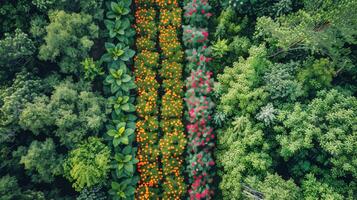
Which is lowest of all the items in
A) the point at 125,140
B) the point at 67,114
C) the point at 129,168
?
the point at 129,168

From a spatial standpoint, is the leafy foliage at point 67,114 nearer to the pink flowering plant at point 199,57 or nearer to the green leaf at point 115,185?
the green leaf at point 115,185

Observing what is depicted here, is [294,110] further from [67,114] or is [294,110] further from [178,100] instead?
[67,114]

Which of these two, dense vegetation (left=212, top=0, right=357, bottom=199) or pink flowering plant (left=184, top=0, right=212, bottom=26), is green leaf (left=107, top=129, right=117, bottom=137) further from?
pink flowering plant (left=184, top=0, right=212, bottom=26)

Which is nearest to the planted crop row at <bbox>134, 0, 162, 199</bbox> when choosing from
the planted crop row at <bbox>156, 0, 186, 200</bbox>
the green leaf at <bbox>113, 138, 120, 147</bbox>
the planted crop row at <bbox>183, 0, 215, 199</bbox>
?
the planted crop row at <bbox>156, 0, 186, 200</bbox>

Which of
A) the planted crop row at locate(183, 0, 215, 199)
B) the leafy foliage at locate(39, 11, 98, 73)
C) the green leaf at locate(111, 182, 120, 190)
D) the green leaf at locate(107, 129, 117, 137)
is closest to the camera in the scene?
the leafy foliage at locate(39, 11, 98, 73)

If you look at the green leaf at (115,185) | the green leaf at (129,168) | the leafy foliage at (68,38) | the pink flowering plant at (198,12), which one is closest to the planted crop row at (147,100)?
the green leaf at (129,168)

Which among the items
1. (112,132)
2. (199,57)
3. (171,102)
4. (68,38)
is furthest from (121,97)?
(199,57)
